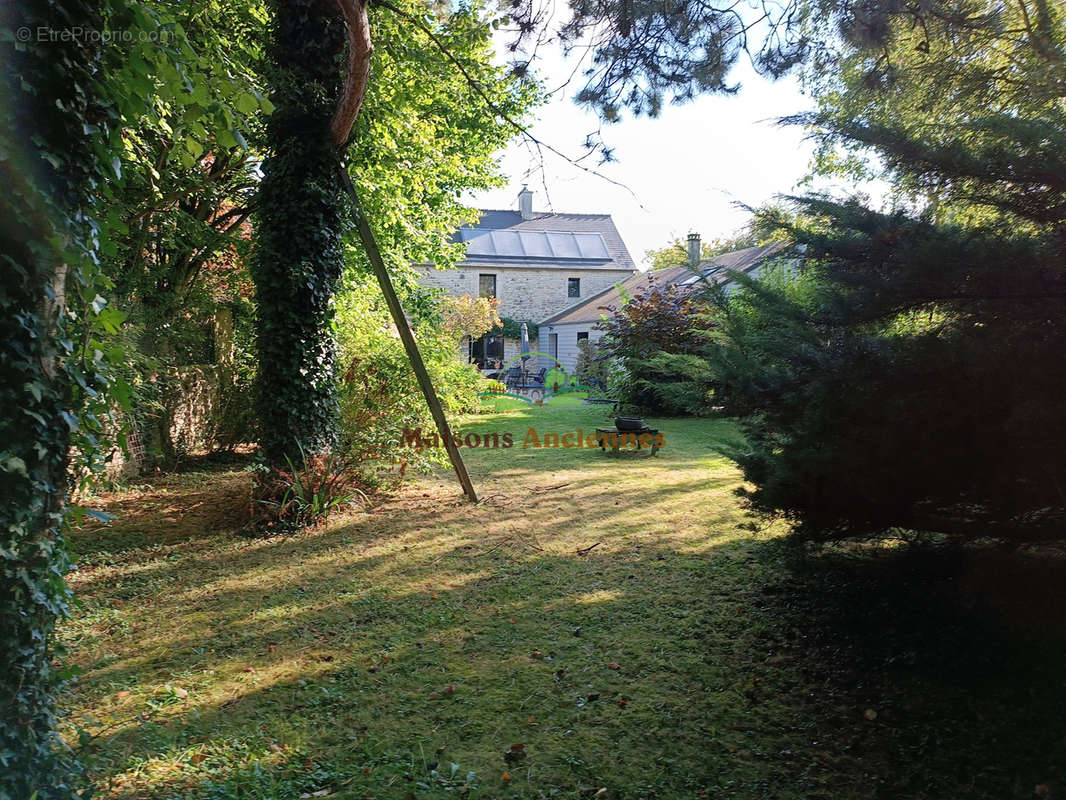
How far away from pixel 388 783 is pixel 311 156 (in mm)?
5389

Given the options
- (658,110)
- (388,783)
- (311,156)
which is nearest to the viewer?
(388,783)

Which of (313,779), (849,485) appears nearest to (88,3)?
(313,779)

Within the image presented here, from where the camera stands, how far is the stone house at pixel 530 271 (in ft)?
97.1

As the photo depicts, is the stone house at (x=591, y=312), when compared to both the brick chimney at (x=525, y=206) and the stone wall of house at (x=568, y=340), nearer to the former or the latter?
the stone wall of house at (x=568, y=340)

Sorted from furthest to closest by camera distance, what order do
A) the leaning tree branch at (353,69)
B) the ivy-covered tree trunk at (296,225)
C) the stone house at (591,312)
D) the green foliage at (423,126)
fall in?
the stone house at (591,312) → the green foliage at (423,126) → the ivy-covered tree trunk at (296,225) → the leaning tree branch at (353,69)

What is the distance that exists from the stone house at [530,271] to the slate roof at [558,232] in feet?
0.16

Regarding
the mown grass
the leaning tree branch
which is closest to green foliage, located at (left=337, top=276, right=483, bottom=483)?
the mown grass

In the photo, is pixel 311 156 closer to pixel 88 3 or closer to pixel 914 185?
pixel 88 3

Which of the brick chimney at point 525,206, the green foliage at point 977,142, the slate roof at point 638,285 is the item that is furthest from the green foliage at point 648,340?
the brick chimney at point 525,206

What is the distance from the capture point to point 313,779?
7.91 ft

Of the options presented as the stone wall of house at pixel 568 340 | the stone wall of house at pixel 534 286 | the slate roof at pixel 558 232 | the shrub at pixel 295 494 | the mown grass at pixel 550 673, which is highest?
the slate roof at pixel 558 232

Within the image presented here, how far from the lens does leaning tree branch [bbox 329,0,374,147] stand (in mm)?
4562

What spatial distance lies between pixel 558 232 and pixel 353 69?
91.6 feet

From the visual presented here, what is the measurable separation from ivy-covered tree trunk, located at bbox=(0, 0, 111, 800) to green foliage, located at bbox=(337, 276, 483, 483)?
475 centimetres
